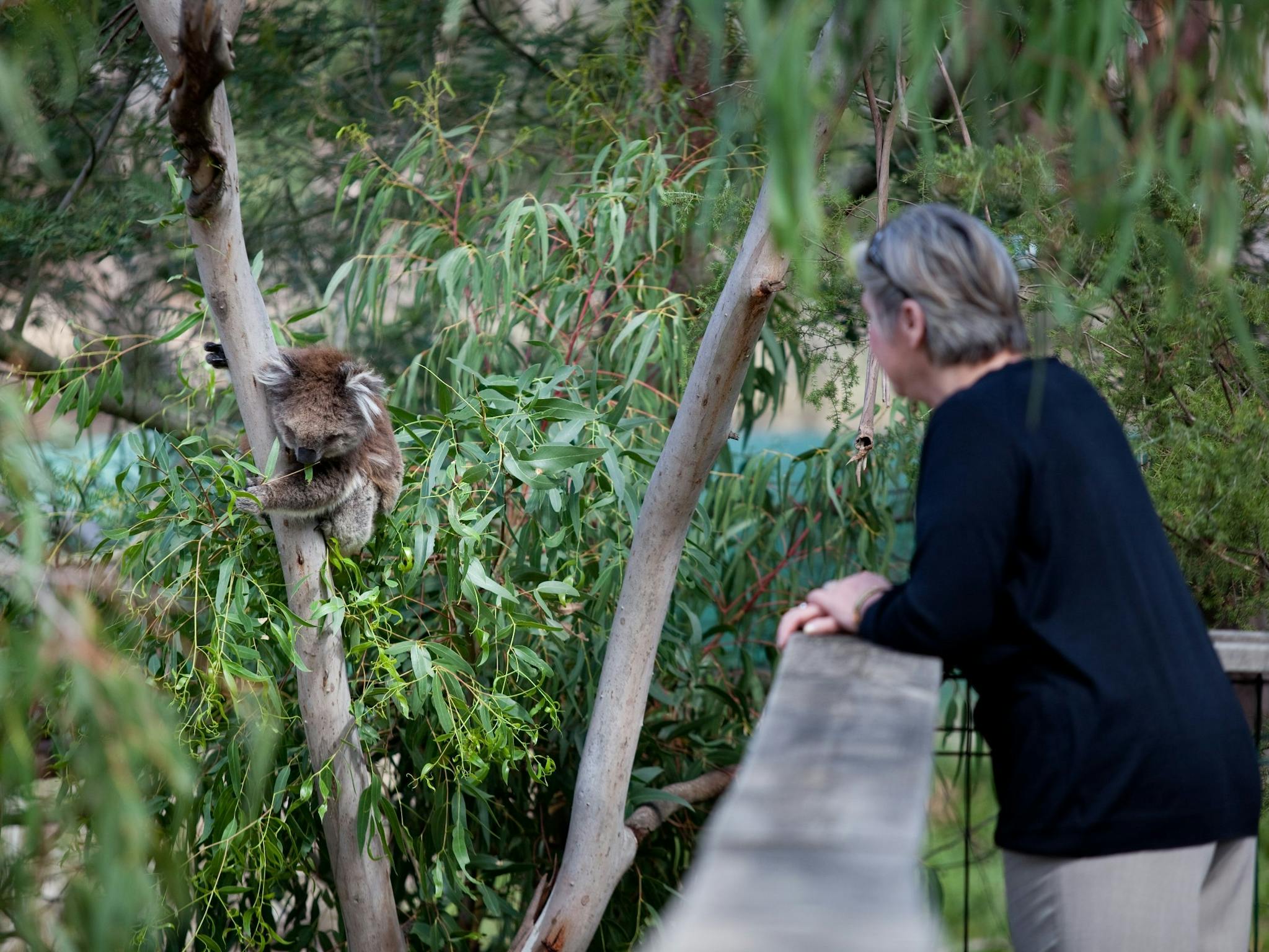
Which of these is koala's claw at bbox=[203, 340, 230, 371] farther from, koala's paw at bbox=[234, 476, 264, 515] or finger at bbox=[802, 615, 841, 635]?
finger at bbox=[802, 615, 841, 635]

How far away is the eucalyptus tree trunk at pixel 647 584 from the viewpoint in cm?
192

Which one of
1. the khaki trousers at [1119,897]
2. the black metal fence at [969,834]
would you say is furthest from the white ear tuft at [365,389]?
the khaki trousers at [1119,897]

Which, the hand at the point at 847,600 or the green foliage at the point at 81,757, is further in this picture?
the hand at the point at 847,600

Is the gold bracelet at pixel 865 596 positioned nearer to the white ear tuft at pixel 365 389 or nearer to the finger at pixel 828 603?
the finger at pixel 828 603

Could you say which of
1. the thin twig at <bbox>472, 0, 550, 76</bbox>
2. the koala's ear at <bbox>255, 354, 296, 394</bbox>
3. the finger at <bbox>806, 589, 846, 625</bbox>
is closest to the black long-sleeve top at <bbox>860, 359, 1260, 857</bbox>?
the finger at <bbox>806, 589, 846, 625</bbox>

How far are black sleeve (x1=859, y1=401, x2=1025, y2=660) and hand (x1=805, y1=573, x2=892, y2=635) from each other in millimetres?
113

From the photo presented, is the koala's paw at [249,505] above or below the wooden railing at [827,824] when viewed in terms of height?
below

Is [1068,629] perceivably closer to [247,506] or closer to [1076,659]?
[1076,659]

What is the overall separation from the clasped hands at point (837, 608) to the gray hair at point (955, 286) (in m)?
0.24

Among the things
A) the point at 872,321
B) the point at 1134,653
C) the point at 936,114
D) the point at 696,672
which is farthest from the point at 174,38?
the point at 936,114

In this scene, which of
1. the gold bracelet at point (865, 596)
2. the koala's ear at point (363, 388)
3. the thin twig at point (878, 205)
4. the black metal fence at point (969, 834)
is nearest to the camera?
the gold bracelet at point (865, 596)

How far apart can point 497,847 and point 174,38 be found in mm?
2072

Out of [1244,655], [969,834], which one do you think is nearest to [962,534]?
[1244,655]

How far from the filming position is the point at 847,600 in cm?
122
